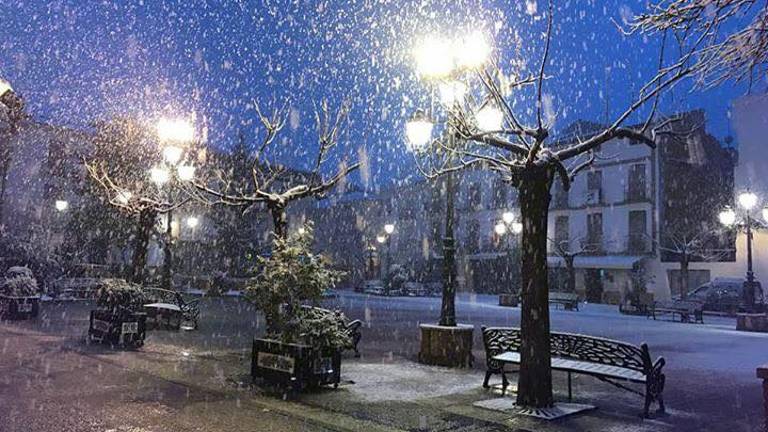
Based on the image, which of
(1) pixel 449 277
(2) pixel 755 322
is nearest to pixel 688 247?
(2) pixel 755 322

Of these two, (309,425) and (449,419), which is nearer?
(309,425)

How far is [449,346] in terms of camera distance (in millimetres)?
11070

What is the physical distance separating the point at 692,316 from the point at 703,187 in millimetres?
14904

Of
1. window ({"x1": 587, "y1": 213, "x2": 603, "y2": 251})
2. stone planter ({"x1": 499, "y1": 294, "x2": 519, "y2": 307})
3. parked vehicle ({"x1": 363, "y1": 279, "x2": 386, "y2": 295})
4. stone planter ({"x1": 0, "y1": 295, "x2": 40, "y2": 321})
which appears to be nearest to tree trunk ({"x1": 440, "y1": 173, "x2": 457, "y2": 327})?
stone planter ({"x1": 0, "y1": 295, "x2": 40, "y2": 321})

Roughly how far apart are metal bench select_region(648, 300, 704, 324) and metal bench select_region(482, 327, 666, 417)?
19.4m

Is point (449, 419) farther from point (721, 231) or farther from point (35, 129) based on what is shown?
point (35, 129)

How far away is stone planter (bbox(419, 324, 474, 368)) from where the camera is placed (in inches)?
433

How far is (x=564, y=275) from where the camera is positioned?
1725 inches

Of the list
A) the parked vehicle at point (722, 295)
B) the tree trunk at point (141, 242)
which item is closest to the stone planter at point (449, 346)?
the tree trunk at point (141, 242)

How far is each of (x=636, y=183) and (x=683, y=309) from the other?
16050mm

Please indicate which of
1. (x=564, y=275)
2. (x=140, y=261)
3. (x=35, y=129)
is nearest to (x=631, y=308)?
(x=564, y=275)

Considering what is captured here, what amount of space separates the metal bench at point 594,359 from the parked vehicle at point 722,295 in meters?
24.6

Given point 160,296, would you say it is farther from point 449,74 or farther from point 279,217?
point 449,74

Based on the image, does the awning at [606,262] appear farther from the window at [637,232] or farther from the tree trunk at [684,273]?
the tree trunk at [684,273]
